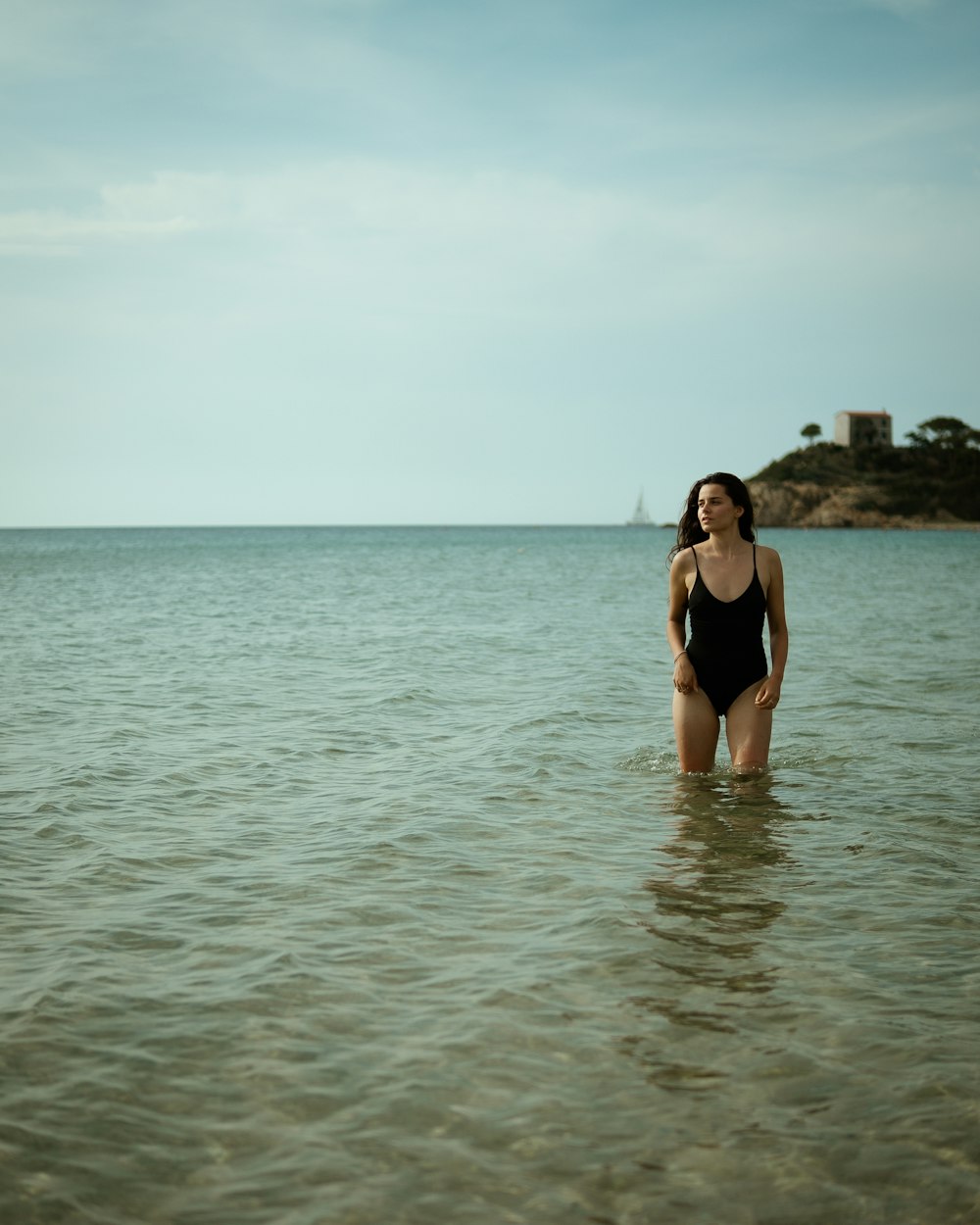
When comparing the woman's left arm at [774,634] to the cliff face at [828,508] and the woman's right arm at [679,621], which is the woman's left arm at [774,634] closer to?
the woman's right arm at [679,621]

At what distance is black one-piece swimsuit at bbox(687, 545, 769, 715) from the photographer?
7.37m

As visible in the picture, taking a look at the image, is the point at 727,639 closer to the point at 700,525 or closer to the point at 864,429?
the point at 700,525

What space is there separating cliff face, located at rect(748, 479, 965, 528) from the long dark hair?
6196 inches

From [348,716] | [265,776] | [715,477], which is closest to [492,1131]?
[715,477]

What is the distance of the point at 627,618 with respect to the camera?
1052 inches

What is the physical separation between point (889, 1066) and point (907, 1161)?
22.1 inches

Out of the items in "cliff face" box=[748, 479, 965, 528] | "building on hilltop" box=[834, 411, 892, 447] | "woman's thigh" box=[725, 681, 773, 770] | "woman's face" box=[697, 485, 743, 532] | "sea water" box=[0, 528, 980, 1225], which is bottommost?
"sea water" box=[0, 528, 980, 1225]

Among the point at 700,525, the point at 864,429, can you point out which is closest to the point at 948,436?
the point at 864,429

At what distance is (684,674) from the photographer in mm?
7352

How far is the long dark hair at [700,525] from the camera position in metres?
7.36

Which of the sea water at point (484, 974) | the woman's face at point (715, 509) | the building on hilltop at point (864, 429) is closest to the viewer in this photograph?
the sea water at point (484, 974)

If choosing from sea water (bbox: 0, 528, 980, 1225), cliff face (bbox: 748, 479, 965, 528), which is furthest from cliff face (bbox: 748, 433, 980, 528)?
sea water (bbox: 0, 528, 980, 1225)

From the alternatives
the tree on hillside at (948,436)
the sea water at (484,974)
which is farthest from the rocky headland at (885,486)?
the sea water at (484,974)

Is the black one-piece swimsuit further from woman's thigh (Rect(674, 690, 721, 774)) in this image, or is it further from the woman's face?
the woman's face
